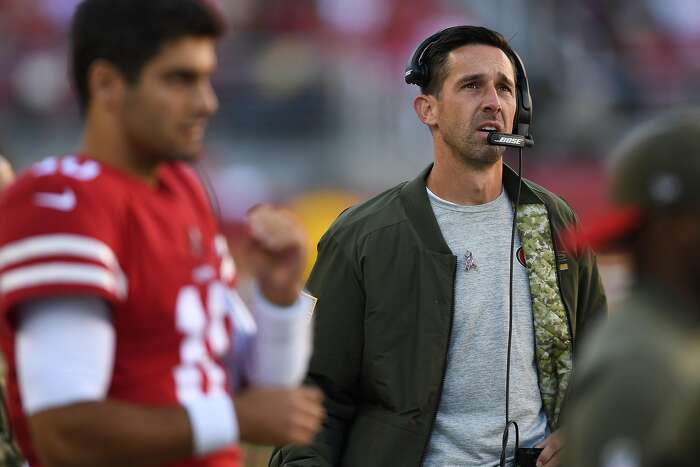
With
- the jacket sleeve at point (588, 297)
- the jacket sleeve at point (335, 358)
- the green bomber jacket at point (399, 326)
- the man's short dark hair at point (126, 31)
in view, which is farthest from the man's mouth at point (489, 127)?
the man's short dark hair at point (126, 31)

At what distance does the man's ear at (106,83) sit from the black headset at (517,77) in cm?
198

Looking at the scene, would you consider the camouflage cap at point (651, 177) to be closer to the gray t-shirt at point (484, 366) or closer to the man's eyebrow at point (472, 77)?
the gray t-shirt at point (484, 366)

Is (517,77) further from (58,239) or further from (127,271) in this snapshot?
(58,239)

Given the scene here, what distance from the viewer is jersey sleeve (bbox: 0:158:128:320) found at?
6.57 feet

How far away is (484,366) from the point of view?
3600 millimetres

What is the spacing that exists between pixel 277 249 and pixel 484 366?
4.99 feet

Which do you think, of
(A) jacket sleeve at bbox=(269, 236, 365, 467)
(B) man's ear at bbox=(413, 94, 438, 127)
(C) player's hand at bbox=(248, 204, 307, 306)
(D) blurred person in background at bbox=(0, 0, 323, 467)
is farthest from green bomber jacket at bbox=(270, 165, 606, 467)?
(C) player's hand at bbox=(248, 204, 307, 306)

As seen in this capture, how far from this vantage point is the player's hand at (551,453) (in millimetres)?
3483

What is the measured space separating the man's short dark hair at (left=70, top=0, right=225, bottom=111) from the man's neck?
5.83 feet

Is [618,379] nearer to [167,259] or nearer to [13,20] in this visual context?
[167,259]

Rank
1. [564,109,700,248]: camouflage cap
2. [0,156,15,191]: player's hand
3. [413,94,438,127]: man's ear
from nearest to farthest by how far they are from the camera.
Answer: [564,109,700,248]: camouflage cap
[0,156,15,191]: player's hand
[413,94,438,127]: man's ear

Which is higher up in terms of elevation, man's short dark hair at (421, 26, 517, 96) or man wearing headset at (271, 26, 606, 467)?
man's short dark hair at (421, 26, 517, 96)

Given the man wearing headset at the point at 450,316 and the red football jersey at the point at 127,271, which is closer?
the red football jersey at the point at 127,271

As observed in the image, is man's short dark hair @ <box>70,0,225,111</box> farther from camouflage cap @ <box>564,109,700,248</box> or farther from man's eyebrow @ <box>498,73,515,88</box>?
man's eyebrow @ <box>498,73,515,88</box>
